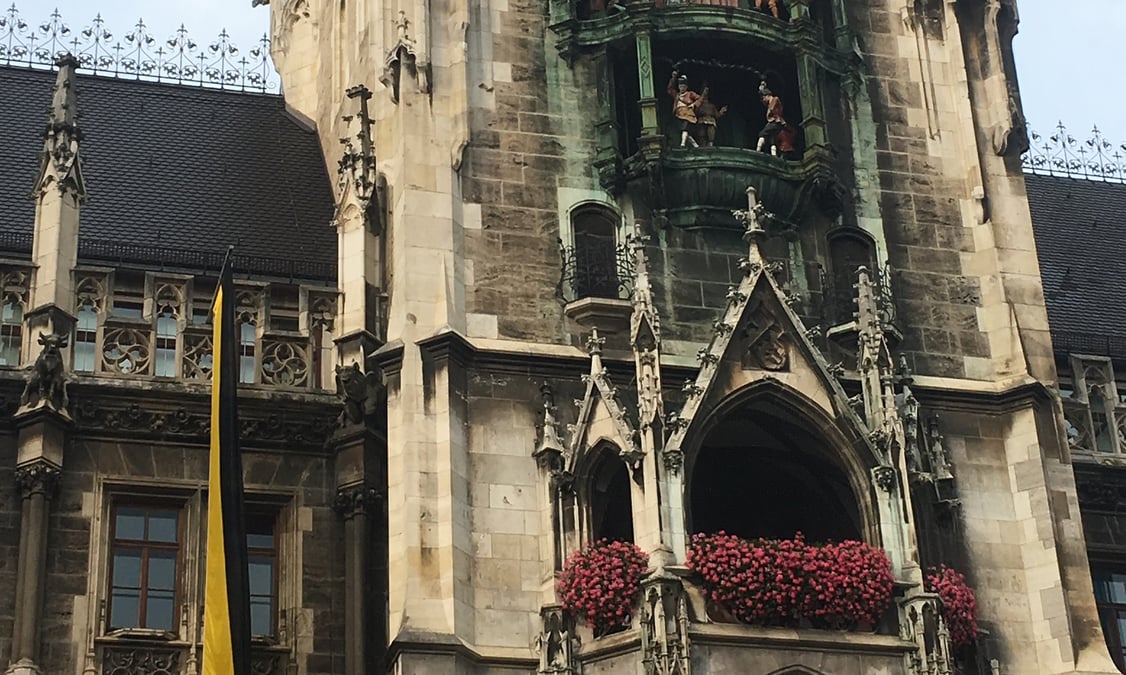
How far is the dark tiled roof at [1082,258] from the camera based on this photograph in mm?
29141

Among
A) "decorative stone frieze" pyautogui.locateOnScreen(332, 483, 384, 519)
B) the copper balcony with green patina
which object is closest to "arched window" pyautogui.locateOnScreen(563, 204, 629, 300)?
the copper balcony with green patina

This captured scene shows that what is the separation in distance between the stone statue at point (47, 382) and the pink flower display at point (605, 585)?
5847mm

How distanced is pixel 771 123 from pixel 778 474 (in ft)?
13.9

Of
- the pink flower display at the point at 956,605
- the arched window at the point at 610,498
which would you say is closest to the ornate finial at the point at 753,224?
the arched window at the point at 610,498

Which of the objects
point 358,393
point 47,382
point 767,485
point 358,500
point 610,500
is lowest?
point 610,500

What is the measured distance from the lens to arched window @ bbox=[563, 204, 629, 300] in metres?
24.3

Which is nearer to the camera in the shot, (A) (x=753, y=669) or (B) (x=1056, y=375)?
(A) (x=753, y=669)

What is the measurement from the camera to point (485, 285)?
2411cm

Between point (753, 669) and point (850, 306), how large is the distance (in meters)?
5.21

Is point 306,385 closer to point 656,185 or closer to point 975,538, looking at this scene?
point 656,185

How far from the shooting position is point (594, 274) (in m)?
24.5

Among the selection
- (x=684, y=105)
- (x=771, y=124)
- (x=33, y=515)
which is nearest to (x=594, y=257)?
(x=684, y=105)

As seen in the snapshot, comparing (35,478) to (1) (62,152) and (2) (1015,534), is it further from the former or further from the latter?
(2) (1015,534)

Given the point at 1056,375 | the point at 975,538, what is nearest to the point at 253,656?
the point at 975,538
